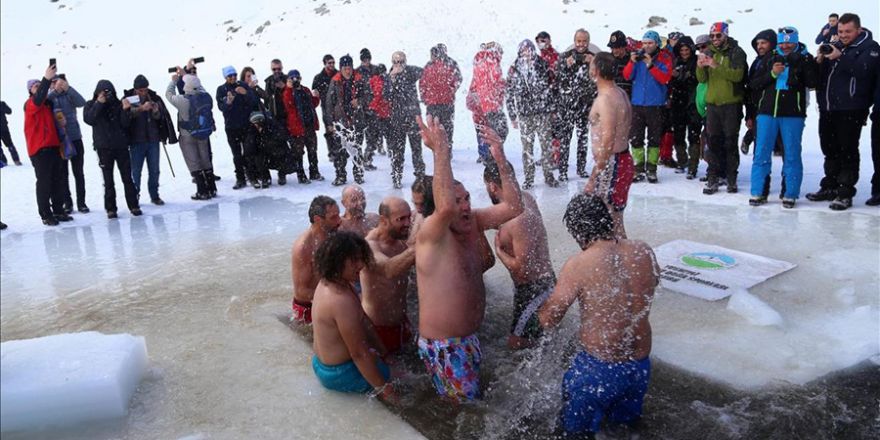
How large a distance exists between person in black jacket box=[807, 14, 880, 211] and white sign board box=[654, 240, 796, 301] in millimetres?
1937

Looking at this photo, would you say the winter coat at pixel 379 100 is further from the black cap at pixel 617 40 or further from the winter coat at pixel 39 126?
the winter coat at pixel 39 126

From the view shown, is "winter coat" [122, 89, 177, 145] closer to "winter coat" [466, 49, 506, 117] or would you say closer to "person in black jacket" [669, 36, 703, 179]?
"winter coat" [466, 49, 506, 117]

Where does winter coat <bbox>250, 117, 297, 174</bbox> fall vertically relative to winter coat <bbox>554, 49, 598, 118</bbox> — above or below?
below

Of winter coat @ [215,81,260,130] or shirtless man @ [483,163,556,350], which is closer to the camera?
shirtless man @ [483,163,556,350]

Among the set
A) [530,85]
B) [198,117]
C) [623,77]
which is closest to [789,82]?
[623,77]

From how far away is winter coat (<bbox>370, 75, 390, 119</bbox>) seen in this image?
900 centimetres

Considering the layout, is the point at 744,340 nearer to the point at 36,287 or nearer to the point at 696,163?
the point at 696,163

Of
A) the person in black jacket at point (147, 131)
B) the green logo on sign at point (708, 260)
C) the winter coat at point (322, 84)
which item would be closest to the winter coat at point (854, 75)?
the green logo on sign at point (708, 260)

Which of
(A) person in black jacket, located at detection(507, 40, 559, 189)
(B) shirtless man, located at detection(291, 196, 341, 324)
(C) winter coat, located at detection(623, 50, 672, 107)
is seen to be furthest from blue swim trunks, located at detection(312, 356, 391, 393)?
(C) winter coat, located at detection(623, 50, 672, 107)

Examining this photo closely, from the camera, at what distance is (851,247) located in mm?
5473

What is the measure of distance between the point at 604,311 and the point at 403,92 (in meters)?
6.57

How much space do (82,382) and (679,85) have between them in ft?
23.4

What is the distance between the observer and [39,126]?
7129 millimetres

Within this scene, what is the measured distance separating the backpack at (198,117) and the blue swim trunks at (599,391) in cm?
708
